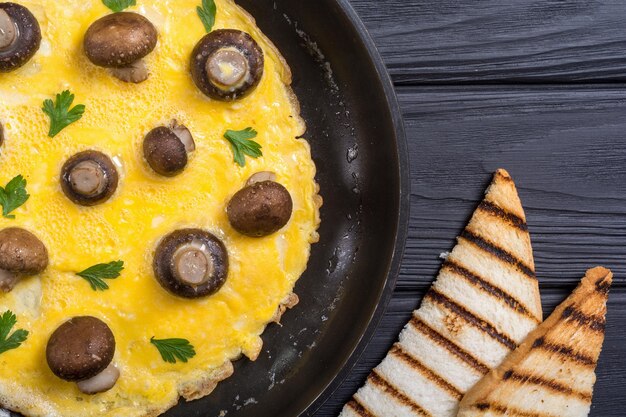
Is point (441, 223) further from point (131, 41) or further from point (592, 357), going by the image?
point (131, 41)

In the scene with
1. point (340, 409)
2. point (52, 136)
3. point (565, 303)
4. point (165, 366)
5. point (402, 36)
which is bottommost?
point (165, 366)

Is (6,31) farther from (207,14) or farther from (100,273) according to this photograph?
(100,273)

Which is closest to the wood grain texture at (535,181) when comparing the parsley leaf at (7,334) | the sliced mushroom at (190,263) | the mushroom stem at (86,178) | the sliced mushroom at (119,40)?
the sliced mushroom at (190,263)

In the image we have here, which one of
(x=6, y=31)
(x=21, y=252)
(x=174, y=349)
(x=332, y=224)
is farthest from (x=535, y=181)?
(x=6, y=31)

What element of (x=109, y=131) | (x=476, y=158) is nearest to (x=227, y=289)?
(x=109, y=131)

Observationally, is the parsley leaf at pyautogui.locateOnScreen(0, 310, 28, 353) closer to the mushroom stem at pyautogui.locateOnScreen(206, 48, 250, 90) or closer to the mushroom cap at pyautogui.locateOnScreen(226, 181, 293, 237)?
the mushroom cap at pyautogui.locateOnScreen(226, 181, 293, 237)

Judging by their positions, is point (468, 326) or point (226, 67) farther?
point (468, 326)

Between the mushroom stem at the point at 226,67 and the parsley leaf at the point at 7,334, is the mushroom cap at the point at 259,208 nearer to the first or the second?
the mushroom stem at the point at 226,67
